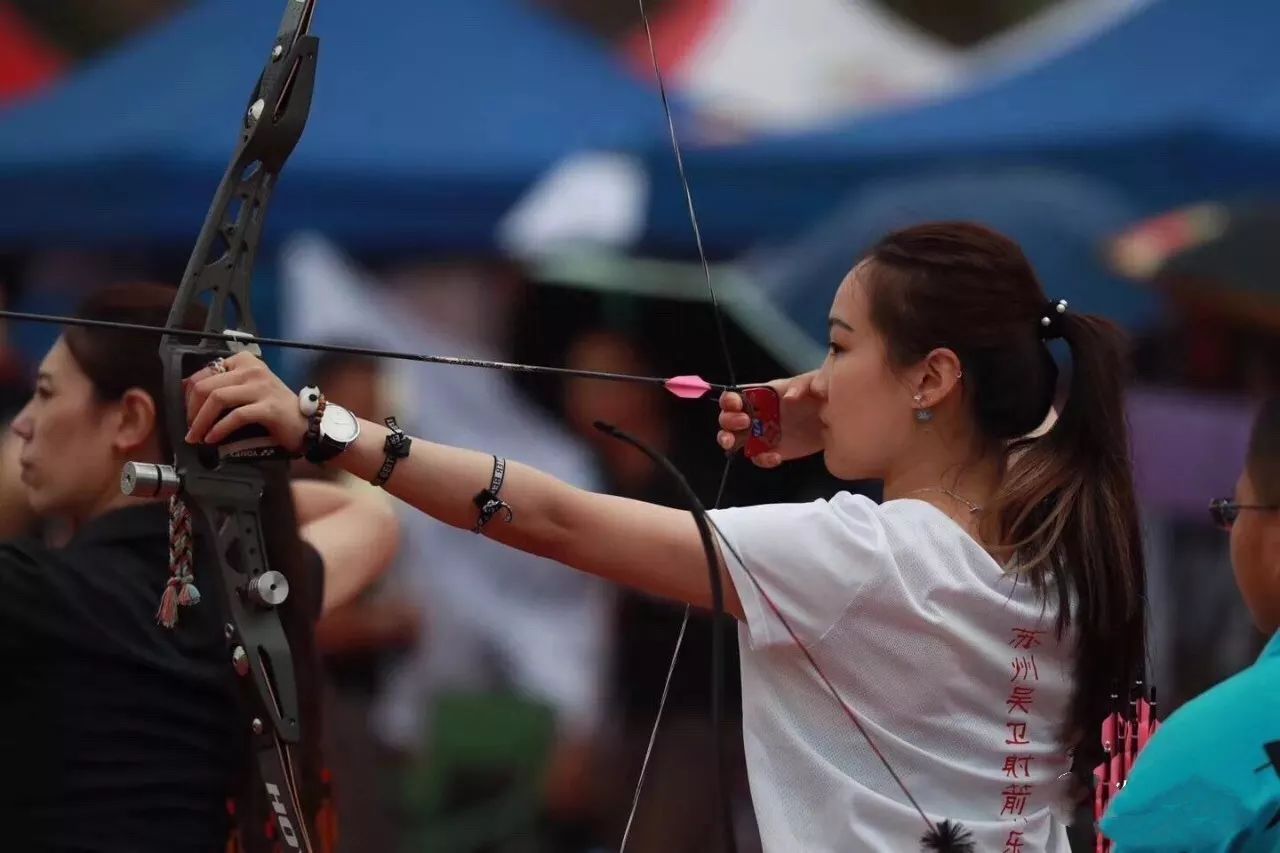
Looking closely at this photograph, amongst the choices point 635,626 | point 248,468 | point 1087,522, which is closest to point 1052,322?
point 1087,522

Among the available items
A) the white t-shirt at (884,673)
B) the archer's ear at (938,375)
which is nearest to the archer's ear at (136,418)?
the white t-shirt at (884,673)

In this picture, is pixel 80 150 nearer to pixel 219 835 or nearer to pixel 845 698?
pixel 219 835

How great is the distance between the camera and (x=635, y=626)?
154 inches

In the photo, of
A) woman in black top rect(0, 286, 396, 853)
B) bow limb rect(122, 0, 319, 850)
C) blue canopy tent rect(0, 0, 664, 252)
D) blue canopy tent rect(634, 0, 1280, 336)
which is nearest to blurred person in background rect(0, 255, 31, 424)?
blue canopy tent rect(0, 0, 664, 252)

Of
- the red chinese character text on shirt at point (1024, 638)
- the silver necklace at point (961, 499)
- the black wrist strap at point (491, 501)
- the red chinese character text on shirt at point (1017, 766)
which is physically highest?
the silver necklace at point (961, 499)

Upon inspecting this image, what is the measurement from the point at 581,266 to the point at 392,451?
2502mm

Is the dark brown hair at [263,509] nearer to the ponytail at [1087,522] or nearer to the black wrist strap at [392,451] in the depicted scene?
the black wrist strap at [392,451]

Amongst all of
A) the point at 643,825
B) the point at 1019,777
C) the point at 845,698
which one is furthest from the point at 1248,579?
the point at 643,825

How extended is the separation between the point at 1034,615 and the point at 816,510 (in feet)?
0.82

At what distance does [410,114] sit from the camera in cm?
423

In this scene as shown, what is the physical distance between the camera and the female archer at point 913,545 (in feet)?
5.37

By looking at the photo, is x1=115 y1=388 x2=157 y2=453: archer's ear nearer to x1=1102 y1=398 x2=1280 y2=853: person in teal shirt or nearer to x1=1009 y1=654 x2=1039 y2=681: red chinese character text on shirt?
x1=1009 y1=654 x2=1039 y2=681: red chinese character text on shirt

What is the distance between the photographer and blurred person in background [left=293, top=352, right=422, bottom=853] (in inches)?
146

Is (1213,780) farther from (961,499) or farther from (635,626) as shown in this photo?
(635,626)
